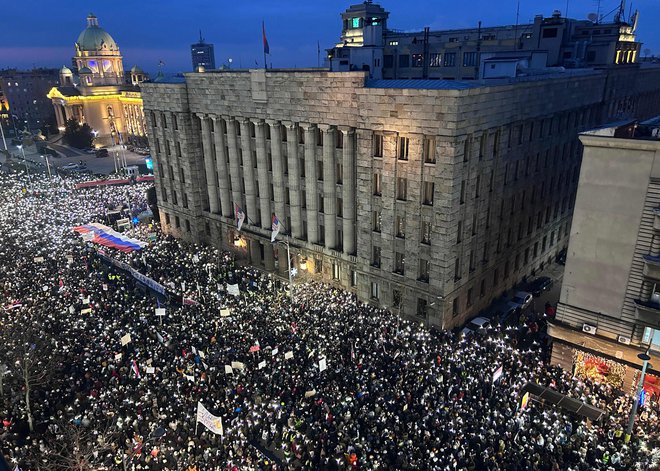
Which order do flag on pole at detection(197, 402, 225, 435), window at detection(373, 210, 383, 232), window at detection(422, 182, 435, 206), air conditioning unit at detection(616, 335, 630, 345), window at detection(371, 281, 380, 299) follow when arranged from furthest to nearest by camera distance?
1. window at detection(371, 281, 380, 299)
2. window at detection(373, 210, 383, 232)
3. window at detection(422, 182, 435, 206)
4. air conditioning unit at detection(616, 335, 630, 345)
5. flag on pole at detection(197, 402, 225, 435)

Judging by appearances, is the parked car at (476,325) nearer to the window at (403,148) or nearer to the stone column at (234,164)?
the window at (403,148)

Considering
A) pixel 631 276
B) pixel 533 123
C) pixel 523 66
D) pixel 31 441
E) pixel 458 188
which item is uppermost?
pixel 523 66

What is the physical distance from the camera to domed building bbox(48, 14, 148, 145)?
14062 cm

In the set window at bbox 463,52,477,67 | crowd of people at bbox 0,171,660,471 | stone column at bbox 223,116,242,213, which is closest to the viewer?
crowd of people at bbox 0,171,660,471

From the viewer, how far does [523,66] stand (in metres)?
52.2

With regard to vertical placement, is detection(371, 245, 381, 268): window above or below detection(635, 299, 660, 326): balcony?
below

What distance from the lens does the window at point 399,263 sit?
129ft

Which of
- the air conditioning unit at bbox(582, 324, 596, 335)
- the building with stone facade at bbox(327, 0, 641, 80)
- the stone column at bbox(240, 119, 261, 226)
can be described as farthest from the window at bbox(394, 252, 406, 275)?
the building with stone facade at bbox(327, 0, 641, 80)

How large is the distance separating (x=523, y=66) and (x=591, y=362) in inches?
1336

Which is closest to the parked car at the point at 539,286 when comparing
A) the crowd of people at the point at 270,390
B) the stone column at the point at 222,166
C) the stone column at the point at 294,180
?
the crowd of people at the point at 270,390

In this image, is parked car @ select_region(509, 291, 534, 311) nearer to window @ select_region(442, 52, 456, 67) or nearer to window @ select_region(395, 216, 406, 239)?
window @ select_region(395, 216, 406, 239)

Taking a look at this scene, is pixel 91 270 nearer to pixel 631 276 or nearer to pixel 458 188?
pixel 458 188

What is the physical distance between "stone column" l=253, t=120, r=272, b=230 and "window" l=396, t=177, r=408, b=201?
1607 cm

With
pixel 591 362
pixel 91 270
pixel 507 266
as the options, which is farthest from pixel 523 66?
pixel 91 270
